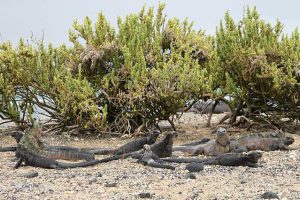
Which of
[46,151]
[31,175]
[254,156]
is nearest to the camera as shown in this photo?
[31,175]

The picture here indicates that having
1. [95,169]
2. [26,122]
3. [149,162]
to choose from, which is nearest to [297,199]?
[149,162]

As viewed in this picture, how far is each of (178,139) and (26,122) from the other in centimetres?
424

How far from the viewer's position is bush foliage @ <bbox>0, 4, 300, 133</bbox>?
15039 mm

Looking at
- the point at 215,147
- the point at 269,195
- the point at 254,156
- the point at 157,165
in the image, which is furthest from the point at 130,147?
the point at 269,195

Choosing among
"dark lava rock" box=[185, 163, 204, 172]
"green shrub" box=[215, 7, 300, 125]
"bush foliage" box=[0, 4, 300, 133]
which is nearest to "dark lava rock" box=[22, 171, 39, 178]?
"dark lava rock" box=[185, 163, 204, 172]

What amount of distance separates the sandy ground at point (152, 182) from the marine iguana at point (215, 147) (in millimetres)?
785

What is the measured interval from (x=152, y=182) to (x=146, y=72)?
665 centimetres

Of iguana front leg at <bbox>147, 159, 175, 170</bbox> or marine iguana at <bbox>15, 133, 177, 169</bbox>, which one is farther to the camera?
marine iguana at <bbox>15, 133, 177, 169</bbox>

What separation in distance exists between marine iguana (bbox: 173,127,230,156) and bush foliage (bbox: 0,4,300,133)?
3095mm

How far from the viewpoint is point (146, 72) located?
1520 cm

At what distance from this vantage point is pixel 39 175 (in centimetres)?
976

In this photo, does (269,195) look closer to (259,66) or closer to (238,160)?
(238,160)

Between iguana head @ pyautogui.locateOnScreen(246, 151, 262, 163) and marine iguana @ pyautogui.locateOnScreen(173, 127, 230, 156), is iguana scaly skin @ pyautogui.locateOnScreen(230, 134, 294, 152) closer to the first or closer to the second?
marine iguana @ pyautogui.locateOnScreen(173, 127, 230, 156)

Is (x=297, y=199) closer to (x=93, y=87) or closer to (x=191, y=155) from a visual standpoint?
(x=191, y=155)
